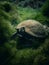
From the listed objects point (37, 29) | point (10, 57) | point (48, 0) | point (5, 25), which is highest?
point (48, 0)

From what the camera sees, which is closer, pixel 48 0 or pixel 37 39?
pixel 37 39

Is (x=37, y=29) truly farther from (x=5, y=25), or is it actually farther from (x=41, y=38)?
(x=5, y=25)

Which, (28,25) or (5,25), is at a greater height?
(28,25)

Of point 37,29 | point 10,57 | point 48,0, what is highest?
point 48,0

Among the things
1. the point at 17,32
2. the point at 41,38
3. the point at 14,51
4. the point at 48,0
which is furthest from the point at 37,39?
the point at 48,0

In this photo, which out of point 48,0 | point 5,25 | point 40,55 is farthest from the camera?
point 48,0

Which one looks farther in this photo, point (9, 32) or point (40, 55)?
point (9, 32)

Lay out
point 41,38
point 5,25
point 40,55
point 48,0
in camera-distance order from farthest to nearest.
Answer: point 48,0 < point 41,38 < point 5,25 < point 40,55

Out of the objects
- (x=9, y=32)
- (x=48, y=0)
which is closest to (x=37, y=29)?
(x=9, y=32)

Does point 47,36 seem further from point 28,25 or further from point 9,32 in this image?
point 9,32
